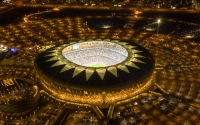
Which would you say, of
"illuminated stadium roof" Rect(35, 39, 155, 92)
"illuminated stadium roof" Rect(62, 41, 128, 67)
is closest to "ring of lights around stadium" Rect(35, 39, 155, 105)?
"illuminated stadium roof" Rect(35, 39, 155, 92)

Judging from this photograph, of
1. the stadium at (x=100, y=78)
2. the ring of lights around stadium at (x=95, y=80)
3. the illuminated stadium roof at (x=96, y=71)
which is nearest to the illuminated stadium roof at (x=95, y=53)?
the stadium at (x=100, y=78)

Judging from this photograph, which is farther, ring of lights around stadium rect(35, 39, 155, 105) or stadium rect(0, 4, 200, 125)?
ring of lights around stadium rect(35, 39, 155, 105)

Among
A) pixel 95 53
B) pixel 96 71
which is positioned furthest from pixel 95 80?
pixel 95 53

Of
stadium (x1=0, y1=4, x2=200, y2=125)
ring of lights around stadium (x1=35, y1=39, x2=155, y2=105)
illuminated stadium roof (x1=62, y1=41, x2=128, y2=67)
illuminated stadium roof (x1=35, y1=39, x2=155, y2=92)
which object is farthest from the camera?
illuminated stadium roof (x1=62, y1=41, x2=128, y2=67)

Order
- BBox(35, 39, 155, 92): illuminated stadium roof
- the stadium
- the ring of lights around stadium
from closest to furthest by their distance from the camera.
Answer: the stadium
the ring of lights around stadium
BBox(35, 39, 155, 92): illuminated stadium roof

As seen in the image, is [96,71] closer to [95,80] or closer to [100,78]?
[100,78]

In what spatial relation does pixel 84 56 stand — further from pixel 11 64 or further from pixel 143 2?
pixel 143 2

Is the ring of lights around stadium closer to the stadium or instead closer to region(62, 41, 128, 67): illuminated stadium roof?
the stadium
